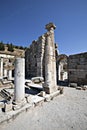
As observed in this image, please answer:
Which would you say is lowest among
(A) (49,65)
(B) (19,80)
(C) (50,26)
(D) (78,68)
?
(B) (19,80)

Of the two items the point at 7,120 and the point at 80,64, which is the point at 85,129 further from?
the point at 80,64

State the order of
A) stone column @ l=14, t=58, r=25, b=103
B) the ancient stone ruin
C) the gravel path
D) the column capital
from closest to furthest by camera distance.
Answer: the gravel path
stone column @ l=14, t=58, r=25, b=103
the ancient stone ruin
the column capital

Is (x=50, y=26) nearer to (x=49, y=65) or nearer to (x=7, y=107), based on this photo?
(x=49, y=65)

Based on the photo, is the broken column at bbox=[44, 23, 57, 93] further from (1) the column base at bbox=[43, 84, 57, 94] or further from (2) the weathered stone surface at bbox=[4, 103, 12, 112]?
(2) the weathered stone surface at bbox=[4, 103, 12, 112]

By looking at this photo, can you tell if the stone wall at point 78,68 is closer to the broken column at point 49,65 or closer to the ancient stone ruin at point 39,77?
the ancient stone ruin at point 39,77

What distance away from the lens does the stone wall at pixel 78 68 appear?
1168 cm

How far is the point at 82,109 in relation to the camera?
5.23 meters

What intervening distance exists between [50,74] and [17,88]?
129 inches

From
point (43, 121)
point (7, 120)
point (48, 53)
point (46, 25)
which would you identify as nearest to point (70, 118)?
point (43, 121)

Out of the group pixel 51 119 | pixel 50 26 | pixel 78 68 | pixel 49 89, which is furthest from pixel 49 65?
pixel 78 68

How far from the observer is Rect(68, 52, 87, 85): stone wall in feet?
38.3

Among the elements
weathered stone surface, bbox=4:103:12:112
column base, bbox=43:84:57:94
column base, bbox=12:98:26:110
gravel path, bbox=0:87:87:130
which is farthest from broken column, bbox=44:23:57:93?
weathered stone surface, bbox=4:103:12:112

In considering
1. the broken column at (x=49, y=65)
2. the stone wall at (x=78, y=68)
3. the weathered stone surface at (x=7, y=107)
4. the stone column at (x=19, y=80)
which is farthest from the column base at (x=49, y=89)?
the stone wall at (x=78, y=68)

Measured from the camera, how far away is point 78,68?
40.0ft
